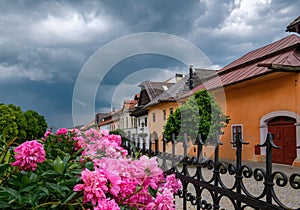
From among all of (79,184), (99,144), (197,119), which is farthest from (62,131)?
(197,119)

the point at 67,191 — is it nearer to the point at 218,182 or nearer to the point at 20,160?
the point at 20,160

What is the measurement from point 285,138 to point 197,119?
130 inches

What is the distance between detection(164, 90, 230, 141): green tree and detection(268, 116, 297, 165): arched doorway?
6.72 feet

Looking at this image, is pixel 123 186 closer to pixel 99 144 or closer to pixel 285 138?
pixel 99 144

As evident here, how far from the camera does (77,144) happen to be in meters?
1.61

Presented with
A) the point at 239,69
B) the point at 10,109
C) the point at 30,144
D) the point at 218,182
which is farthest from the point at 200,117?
the point at 10,109

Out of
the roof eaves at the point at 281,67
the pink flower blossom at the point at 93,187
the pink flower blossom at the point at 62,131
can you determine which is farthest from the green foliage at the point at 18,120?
the pink flower blossom at the point at 93,187

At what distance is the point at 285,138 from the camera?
1045cm

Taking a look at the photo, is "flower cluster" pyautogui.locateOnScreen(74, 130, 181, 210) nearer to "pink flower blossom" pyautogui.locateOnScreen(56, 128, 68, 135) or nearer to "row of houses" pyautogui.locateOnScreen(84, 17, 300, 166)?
"pink flower blossom" pyautogui.locateOnScreen(56, 128, 68, 135)

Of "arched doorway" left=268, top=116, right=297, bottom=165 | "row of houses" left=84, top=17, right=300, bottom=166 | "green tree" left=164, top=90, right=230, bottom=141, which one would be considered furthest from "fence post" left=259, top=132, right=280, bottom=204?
"arched doorway" left=268, top=116, right=297, bottom=165

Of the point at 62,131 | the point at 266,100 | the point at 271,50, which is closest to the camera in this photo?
the point at 62,131

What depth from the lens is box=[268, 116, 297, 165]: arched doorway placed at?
10055 millimetres

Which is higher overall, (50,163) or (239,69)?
(239,69)

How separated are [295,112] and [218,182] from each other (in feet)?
30.4
